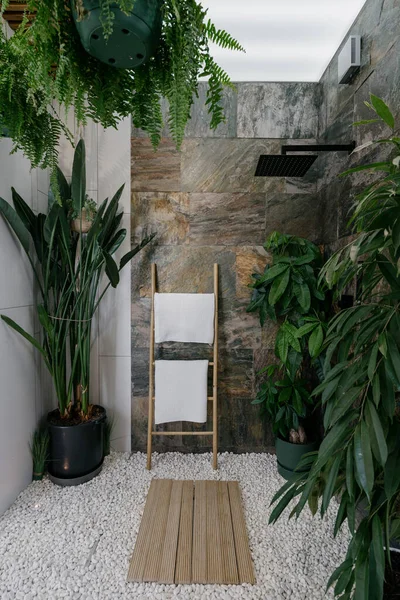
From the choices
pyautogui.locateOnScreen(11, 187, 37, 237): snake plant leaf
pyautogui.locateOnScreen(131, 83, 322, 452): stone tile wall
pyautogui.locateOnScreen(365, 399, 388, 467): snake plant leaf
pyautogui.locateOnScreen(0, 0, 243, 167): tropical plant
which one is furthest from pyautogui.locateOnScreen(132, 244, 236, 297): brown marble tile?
pyautogui.locateOnScreen(365, 399, 388, 467): snake plant leaf

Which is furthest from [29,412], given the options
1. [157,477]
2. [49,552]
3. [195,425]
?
[195,425]

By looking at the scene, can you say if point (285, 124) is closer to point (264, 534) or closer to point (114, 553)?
point (264, 534)

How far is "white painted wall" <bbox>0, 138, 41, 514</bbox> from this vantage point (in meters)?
1.73

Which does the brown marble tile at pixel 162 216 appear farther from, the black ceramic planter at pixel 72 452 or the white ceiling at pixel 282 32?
the black ceramic planter at pixel 72 452

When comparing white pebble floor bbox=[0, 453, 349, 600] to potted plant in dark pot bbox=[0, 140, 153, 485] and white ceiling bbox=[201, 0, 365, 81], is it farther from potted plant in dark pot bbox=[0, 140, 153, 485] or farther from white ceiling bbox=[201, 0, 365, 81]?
white ceiling bbox=[201, 0, 365, 81]

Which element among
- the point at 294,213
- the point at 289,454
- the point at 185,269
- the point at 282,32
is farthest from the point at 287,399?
the point at 282,32

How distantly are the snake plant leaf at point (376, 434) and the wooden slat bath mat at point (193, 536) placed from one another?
0.99 metres

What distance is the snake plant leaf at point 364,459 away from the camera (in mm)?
806

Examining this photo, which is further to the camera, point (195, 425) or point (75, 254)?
point (195, 425)

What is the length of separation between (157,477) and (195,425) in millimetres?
419

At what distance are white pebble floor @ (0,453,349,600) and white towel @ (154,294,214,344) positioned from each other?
876mm

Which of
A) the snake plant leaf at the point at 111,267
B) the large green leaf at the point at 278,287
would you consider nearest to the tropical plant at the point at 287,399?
the large green leaf at the point at 278,287

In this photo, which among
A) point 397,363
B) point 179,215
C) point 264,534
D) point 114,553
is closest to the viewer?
point 397,363

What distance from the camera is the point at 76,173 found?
1909 millimetres
